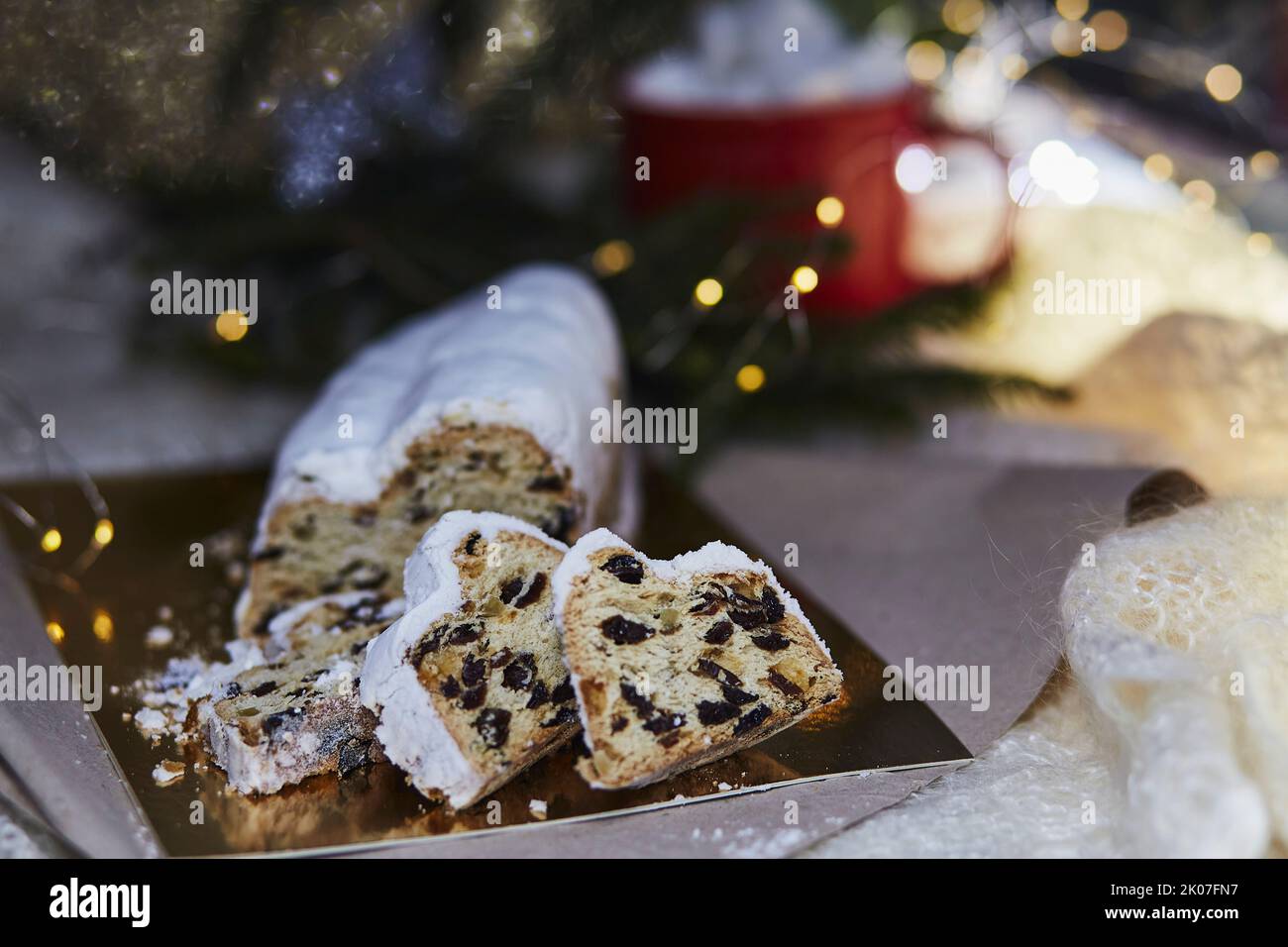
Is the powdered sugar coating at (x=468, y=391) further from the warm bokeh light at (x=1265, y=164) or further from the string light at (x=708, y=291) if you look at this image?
the warm bokeh light at (x=1265, y=164)

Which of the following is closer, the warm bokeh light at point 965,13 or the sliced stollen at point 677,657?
the sliced stollen at point 677,657

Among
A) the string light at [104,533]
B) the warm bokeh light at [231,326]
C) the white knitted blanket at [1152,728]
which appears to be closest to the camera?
the white knitted blanket at [1152,728]

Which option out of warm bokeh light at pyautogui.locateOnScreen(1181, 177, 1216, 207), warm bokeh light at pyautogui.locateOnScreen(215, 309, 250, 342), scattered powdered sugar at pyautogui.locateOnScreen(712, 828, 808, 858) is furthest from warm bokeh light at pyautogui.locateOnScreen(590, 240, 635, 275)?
scattered powdered sugar at pyautogui.locateOnScreen(712, 828, 808, 858)

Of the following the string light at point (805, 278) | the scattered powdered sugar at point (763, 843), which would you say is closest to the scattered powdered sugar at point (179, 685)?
the scattered powdered sugar at point (763, 843)

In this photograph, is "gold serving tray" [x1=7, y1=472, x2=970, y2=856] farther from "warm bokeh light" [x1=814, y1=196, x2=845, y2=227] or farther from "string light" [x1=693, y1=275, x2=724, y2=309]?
"warm bokeh light" [x1=814, y1=196, x2=845, y2=227]
